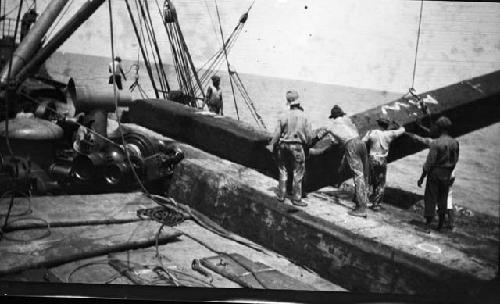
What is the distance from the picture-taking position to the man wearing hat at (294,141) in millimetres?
5844

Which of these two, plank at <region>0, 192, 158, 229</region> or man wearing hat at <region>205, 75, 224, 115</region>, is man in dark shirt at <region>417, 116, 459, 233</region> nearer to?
plank at <region>0, 192, 158, 229</region>

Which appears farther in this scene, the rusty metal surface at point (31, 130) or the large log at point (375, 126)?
the rusty metal surface at point (31, 130)

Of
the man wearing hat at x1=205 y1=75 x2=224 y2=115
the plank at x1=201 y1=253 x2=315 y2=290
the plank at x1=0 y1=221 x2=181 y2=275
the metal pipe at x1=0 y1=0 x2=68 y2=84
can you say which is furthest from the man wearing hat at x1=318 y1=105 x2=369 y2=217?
the metal pipe at x1=0 y1=0 x2=68 y2=84

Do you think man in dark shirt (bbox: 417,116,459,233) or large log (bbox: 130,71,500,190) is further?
large log (bbox: 130,71,500,190)

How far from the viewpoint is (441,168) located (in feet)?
18.5

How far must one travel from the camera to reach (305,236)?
5.38 meters

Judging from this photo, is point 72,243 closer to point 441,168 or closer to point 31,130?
point 31,130

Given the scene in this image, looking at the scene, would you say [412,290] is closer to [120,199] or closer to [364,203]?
[364,203]

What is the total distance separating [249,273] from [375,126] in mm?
3422

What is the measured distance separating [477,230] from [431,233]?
1.53 meters

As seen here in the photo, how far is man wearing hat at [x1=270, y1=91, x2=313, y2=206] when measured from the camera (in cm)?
584

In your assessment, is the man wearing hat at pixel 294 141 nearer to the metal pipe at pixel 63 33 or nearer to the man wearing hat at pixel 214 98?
the metal pipe at pixel 63 33

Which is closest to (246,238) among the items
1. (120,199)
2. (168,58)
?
(120,199)

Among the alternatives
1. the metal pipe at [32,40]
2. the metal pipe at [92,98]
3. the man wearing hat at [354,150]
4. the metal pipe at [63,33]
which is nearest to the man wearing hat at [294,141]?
the man wearing hat at [354,150]
